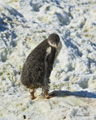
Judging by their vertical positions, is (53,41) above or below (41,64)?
above

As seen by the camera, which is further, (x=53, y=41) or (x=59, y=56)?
(x=59, y=56)

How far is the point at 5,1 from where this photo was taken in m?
11.2

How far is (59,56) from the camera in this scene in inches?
330

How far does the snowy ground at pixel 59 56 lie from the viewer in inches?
203

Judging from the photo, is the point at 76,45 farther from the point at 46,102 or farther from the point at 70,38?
the point at 46,102

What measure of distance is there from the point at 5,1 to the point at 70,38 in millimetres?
3316

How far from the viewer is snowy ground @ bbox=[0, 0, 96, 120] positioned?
5.14 metres

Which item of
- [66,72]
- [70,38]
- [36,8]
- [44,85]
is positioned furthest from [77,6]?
[44,85]

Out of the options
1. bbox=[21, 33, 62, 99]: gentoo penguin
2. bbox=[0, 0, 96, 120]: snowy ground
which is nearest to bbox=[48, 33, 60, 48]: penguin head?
bbox=[21, 33, 62, 99]: gentoo penguin

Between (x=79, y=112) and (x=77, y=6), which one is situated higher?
(x=77, y=6)

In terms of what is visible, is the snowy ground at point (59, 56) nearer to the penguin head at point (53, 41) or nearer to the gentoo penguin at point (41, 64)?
the gentoo penguin at point (41, 64)

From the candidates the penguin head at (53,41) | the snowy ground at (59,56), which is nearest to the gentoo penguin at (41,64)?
the penguin head at (53,41)

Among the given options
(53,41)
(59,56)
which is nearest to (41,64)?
(53,41)

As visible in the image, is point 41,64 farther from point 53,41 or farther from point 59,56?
point 59,56
